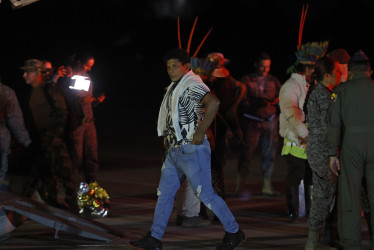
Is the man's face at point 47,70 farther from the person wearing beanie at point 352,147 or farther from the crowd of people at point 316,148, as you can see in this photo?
the person wearing beanie at point 352,147

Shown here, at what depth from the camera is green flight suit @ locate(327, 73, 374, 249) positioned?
704 centimetres

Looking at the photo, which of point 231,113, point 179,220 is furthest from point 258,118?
point 179,220

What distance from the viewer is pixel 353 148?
7.04m

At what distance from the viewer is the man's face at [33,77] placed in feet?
32.5

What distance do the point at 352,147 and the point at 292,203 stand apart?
252 cm

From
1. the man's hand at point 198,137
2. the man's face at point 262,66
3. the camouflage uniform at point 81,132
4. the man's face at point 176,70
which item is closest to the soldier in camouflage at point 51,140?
the camouflage uniform at point 81,132

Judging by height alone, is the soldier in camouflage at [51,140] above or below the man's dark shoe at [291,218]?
above

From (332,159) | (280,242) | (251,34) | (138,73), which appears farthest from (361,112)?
(138,73)

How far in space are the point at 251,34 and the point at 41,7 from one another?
10.7 m

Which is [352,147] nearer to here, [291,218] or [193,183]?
[193,183]

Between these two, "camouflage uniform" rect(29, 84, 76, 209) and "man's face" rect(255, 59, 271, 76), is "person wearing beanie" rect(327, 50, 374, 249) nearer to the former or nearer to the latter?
"camouflage uniform" rect(29, 84, 76, 209)

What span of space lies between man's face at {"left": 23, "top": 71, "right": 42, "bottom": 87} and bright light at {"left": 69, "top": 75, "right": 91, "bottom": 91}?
42 centimetres

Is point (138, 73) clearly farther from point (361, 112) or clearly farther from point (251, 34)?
point (361, 112)

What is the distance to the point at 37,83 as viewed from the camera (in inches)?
392
